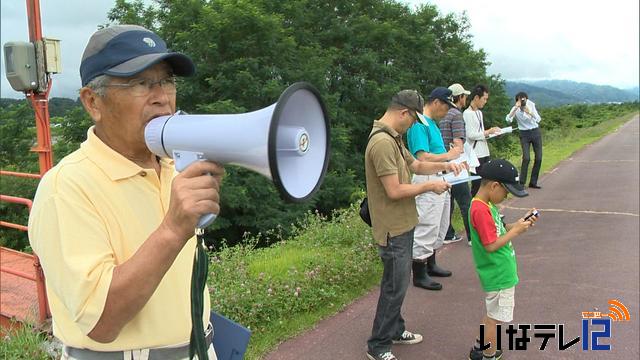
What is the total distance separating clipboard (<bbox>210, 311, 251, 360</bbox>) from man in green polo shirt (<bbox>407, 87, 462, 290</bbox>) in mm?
2773

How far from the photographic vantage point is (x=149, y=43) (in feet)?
4.54

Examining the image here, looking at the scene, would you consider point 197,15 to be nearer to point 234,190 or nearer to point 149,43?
point 234,190

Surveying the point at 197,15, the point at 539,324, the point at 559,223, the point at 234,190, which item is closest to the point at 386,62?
the point at 197,15

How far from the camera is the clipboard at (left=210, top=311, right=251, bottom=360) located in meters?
1.80

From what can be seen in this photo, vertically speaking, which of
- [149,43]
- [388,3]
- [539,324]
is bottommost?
[539,324]

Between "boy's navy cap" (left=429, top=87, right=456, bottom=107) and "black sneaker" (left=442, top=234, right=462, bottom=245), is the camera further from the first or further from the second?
"boy's navy cap" (left=429, top=87, right=456, bottom=107)

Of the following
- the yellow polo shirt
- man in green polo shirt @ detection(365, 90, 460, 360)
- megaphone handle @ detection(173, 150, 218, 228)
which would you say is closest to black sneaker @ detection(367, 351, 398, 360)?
man in green polo shirt @ detection(365, 90, 460, 360)

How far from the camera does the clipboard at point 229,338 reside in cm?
180

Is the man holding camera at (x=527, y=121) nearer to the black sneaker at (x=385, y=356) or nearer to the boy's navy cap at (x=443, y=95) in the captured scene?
the boy's navy cap at (x=443, y=95)

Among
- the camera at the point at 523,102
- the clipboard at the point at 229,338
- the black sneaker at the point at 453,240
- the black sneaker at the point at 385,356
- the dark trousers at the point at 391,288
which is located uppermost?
the camera at the point at 523,102

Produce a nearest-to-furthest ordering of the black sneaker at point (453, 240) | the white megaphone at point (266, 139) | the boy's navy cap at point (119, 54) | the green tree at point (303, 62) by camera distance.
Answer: the white megaphone at point (266, 139) < the boy's navy cap at point (119, 54) < the black sneaker at point (453, 240) < the green tree at point (303, 62)

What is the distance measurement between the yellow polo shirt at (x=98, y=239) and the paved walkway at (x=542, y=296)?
226 cm

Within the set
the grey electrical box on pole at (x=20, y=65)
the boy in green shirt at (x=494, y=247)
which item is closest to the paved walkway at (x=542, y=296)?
the boy in green shirt at (x=494, y=247)

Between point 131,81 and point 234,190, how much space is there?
8248mm
